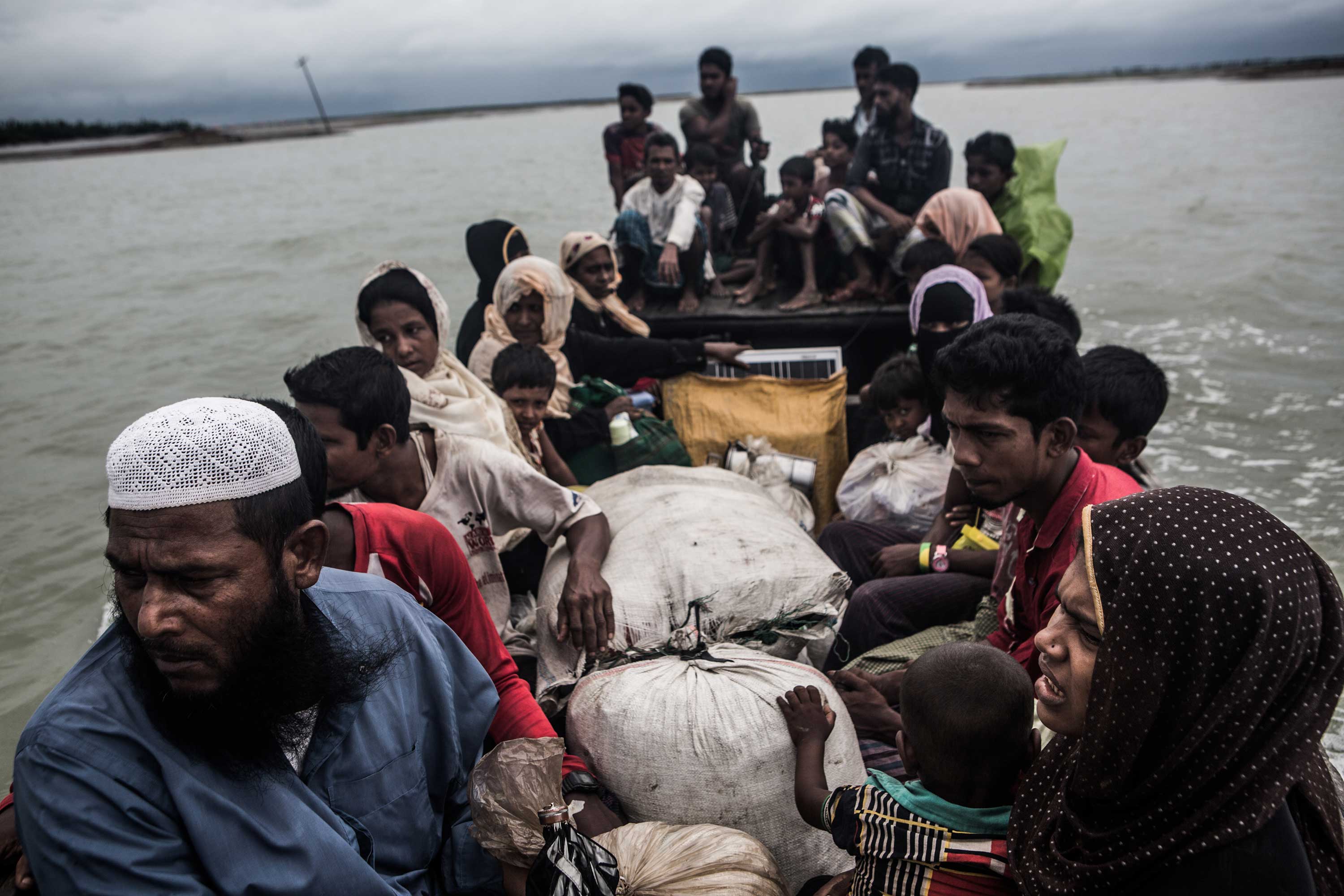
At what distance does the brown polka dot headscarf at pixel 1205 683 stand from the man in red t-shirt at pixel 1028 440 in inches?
30.3

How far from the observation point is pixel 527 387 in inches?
122

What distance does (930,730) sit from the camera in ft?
4.42

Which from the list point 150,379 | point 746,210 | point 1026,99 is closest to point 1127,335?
point 746,210

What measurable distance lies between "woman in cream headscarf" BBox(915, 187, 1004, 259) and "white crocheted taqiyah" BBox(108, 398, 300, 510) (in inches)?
166

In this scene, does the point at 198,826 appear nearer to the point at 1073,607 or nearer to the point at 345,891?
the point at 345,891

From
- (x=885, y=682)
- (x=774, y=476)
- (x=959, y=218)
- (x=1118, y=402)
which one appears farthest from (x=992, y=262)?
(x=885, y=682)

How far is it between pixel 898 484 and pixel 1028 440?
1274 mm

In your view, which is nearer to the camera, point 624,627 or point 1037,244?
point 624,627

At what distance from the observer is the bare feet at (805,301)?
521 centimetres

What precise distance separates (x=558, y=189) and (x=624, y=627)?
811 inches

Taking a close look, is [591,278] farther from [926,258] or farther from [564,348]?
[926,258]

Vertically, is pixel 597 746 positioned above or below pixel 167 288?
above

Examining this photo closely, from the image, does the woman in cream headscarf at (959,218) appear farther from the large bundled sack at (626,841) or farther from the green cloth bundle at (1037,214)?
the large bundled sack at (626,841)

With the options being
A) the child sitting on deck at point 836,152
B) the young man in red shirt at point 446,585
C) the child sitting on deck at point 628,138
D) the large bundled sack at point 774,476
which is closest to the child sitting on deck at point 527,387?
the large bundled sack at point 774,476
